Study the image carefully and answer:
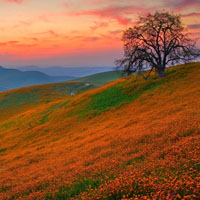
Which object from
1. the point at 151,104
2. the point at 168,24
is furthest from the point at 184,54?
the point at 151,104

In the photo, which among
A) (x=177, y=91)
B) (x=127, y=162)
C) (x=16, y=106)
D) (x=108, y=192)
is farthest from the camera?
(x=16, y=106)

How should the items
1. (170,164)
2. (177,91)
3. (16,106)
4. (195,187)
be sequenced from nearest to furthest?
(195,187)
(170,164)
(177,91)
(16,106)

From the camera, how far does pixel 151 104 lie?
31.4 m

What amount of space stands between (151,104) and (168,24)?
23.9 meters

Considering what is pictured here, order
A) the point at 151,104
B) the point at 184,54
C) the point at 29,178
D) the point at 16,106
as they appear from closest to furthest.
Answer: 1. the point at 29,178
2. the point at 151,104
3. the point at 184,54
4. the point at 16,106

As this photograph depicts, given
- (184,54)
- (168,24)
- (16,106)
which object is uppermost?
(168,24)

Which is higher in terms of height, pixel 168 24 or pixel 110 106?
pixel 168 24

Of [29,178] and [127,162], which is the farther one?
[29,178]

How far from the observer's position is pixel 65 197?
33.2 feet

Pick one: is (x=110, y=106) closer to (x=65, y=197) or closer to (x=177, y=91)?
(x=177, y=91)

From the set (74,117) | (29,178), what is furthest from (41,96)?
(29,178)

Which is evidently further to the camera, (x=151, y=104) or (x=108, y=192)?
(x=151, y=104)

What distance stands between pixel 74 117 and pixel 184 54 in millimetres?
27755

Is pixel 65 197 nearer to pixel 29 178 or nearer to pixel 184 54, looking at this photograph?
pixel 29 178
